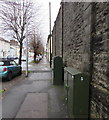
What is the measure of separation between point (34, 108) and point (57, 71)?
3.17m

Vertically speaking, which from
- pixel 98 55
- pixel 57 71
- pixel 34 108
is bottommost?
pixel 34 108

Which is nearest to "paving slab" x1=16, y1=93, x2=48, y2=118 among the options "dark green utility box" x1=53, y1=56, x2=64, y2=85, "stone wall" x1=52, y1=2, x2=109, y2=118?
"stone wall" x1=52, y1=2, x2=109, y2=118

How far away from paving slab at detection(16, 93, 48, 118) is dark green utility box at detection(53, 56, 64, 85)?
81.9 inches

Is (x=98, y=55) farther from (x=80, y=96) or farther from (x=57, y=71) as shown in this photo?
(x=57, y=71)

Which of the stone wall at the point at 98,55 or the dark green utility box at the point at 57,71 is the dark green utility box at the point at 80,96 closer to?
the stone wall at the point at 98,55

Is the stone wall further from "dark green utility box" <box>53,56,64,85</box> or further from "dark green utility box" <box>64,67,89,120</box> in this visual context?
"dark green utility box" <box>53,56,64,85</box>

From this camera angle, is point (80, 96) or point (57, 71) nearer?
point (80, 96)

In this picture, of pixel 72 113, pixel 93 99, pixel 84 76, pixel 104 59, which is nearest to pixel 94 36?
pixel 104 59

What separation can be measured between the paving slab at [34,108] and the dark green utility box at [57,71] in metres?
2.08

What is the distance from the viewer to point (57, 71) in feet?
21.9

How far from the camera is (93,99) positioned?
9.51 feet

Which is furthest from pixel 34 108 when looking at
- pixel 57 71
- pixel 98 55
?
pixel 57 71

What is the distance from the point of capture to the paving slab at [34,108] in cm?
336

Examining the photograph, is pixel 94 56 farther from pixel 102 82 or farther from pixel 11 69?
pixel 11 69
